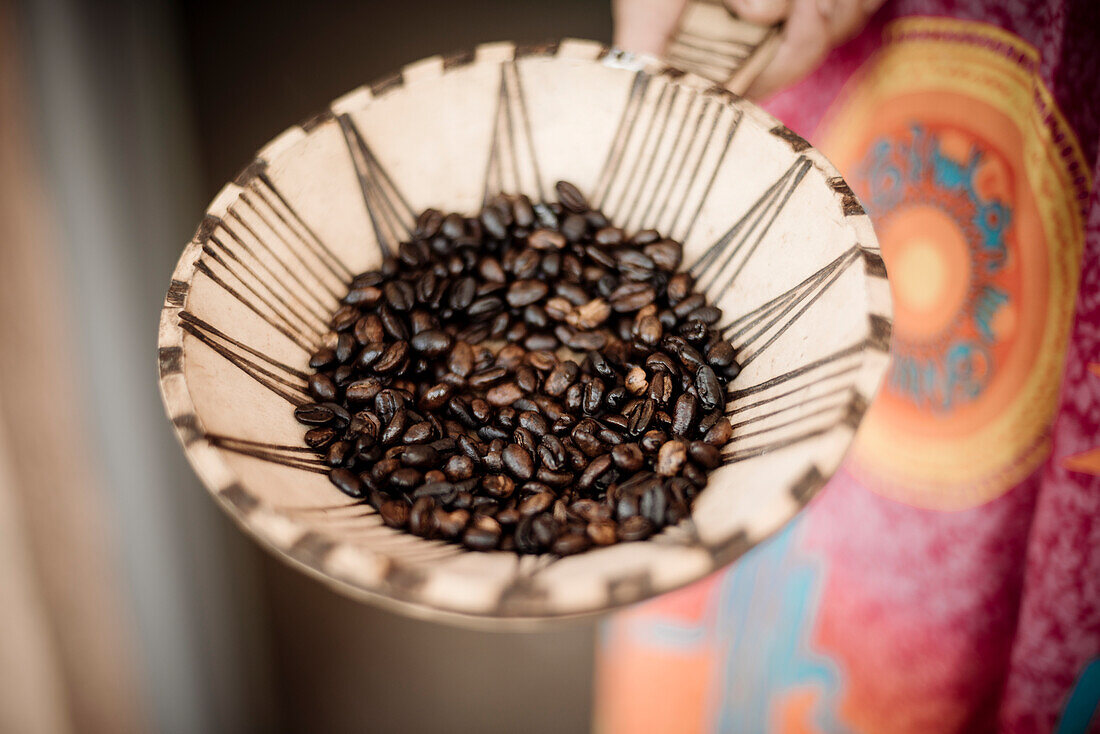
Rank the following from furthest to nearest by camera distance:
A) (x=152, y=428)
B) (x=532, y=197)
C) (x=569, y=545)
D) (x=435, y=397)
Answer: (x=152, y=428), (x=532, y=197), (x=435, y=397), (x=569, y=545)

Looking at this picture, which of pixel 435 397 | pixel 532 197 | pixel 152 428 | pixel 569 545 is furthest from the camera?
pixel 152 428

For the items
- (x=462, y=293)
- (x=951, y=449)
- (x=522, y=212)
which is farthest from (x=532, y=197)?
(x=951, y=449)

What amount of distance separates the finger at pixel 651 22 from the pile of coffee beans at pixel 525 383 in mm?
248

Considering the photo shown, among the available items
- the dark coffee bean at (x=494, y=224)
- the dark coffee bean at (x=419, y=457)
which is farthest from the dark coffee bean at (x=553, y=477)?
the dark coffee bean at (x=494, y=224)

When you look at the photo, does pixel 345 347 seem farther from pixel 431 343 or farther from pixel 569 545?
pixel 569 545

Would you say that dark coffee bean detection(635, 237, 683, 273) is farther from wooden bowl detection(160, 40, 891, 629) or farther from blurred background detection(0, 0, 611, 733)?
blurred background detection(0, 0, 611, 733)

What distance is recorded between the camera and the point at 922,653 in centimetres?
123

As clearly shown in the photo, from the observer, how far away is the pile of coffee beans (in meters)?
0.64

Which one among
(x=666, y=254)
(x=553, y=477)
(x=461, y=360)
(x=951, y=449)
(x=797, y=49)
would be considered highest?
(x=797, y=49)

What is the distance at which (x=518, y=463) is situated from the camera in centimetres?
70

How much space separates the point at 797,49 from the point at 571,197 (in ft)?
1.22

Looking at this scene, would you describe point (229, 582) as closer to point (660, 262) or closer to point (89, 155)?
point (89, 155)

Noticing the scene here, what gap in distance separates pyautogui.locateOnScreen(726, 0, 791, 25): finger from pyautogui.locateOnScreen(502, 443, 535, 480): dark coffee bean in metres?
0.65

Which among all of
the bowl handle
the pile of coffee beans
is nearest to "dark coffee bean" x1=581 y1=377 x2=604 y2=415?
the pile of coffee beans
